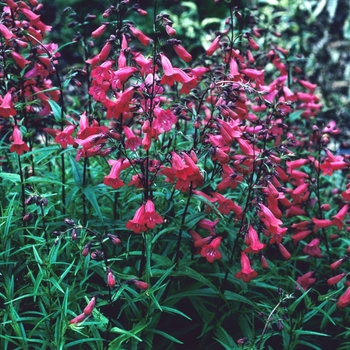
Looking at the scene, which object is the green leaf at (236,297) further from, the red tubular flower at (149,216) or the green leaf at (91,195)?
the green leaf at (91,195)

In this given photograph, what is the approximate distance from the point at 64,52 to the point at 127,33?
10049mm

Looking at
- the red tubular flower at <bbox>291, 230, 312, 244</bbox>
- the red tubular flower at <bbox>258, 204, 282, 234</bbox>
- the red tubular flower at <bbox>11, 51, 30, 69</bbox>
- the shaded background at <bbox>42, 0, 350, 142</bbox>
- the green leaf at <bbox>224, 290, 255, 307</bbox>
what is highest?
the red tubular flower at <bbox>11, 51, 30, 69</bbox>

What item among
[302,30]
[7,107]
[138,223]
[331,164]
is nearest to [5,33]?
[7,107]

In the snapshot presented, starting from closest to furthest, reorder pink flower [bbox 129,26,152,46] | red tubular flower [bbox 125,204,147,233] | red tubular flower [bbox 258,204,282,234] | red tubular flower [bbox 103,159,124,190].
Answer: red tubular flower [bbox 125,204,147,233] < red tubular flower [bbox 103,159,124,190] < red tubular flower [bbox 258,204,282,234] < pink flower [bbox 129,26,152,46]

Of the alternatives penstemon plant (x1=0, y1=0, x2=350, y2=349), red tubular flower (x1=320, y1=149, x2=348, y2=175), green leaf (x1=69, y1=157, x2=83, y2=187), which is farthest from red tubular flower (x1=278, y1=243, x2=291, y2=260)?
green leaf (x1=69, y1=157, x2=83, y2=187)

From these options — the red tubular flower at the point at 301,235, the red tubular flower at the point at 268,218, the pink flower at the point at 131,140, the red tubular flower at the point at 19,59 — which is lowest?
the red tubular flower at the point at 301,235

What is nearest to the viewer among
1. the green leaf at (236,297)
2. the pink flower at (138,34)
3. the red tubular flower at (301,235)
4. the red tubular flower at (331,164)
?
the pink flower at (138,34)

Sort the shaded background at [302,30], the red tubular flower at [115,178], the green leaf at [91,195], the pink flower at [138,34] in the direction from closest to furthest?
the red tubular flower at [115,178]
the pink flower at [138,34]
the green leaf at [91,195]
the shaded background at [302,30]

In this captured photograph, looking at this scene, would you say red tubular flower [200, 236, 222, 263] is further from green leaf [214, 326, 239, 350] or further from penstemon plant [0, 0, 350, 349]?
green leaf [214, 326, 239, 350]

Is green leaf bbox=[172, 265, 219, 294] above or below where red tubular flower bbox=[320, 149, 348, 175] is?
below

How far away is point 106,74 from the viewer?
3.70 meters

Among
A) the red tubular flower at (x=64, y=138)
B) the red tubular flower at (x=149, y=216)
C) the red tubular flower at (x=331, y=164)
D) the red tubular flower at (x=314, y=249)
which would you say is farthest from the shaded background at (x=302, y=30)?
the red tubular flower at (x=149, y=216)

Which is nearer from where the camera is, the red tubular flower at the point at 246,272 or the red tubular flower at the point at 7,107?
the red tubular flower at the point at 246,272

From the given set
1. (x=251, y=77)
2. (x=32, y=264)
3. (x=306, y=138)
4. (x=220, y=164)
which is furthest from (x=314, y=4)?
(x=32, y=264)
